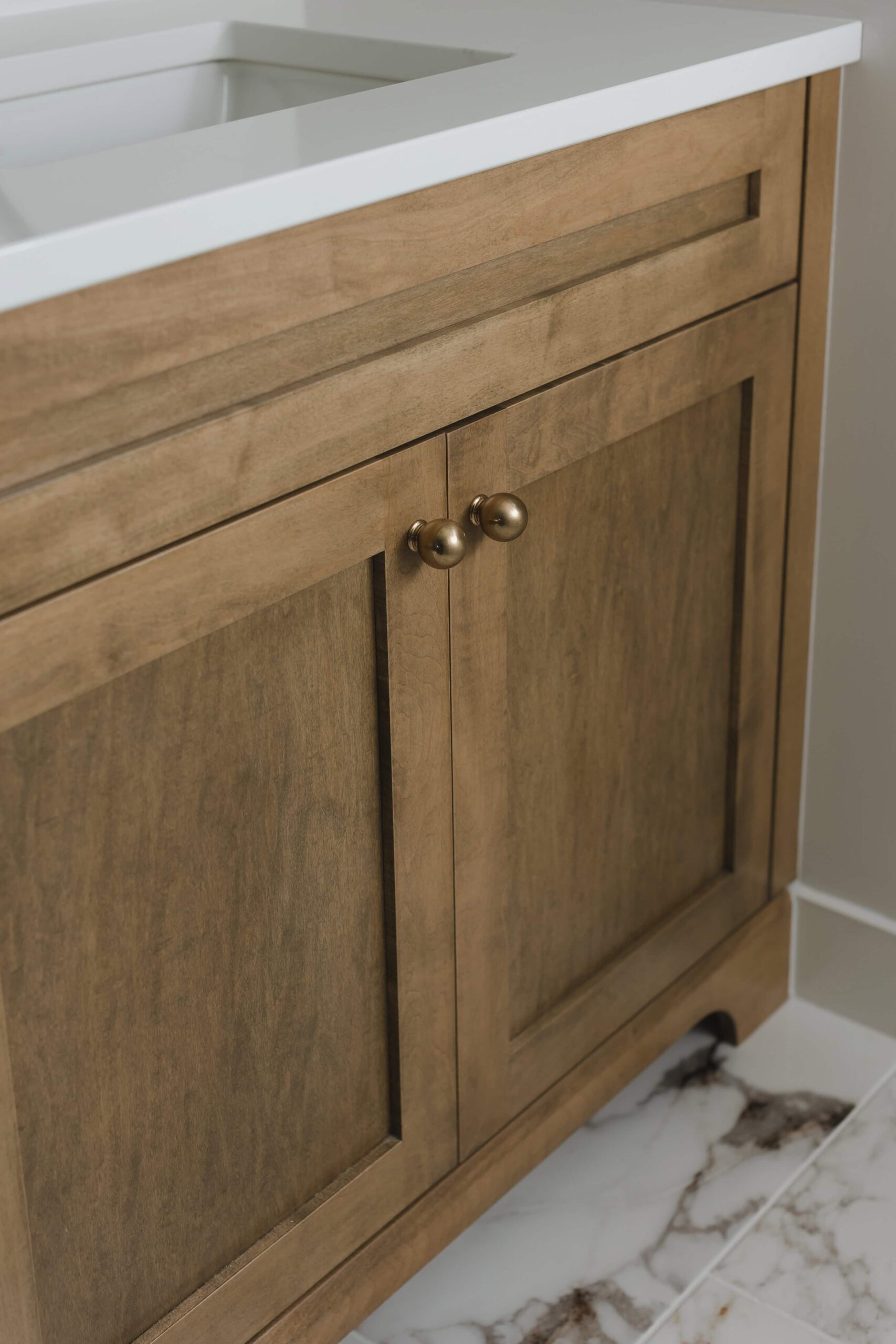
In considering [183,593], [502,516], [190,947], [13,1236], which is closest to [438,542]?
[502,516]

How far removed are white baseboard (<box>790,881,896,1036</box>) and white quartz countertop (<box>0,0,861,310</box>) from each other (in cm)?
76

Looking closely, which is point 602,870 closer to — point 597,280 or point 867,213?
point 597,280


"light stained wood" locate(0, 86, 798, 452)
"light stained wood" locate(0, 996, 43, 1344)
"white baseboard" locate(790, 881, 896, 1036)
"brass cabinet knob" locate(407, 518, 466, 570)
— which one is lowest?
"white baseboard" locate(790, 881, 896, 1036)

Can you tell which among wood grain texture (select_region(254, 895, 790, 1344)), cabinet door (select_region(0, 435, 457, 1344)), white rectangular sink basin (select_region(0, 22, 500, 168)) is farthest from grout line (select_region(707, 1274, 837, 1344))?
white rectangular sink basin (select_region(0, 22, 500, 168))

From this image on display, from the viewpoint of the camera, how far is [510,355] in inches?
35.9

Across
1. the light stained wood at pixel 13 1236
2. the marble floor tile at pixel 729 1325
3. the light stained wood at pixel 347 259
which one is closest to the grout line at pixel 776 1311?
the marble floor tile at pixel 729 1325

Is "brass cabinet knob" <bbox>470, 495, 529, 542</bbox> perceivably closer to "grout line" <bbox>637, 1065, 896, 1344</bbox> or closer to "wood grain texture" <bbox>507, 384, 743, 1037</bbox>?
"wood grain texture" <bbox>507, 384, 743, 1037</bbox>

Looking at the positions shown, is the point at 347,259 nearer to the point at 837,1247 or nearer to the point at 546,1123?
the point at 546,1123

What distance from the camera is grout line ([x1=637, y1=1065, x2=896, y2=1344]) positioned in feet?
3.74

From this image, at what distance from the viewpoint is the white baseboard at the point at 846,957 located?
1403mm

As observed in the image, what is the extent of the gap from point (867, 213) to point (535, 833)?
1.86 ft

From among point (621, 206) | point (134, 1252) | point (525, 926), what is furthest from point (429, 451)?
point (134, 1252)

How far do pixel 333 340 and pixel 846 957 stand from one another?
901 millimetres

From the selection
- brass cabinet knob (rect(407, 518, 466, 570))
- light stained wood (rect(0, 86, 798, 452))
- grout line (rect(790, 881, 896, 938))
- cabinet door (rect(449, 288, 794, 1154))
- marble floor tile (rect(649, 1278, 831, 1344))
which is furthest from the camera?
grout line (rect(790, 881, 896, 938))
